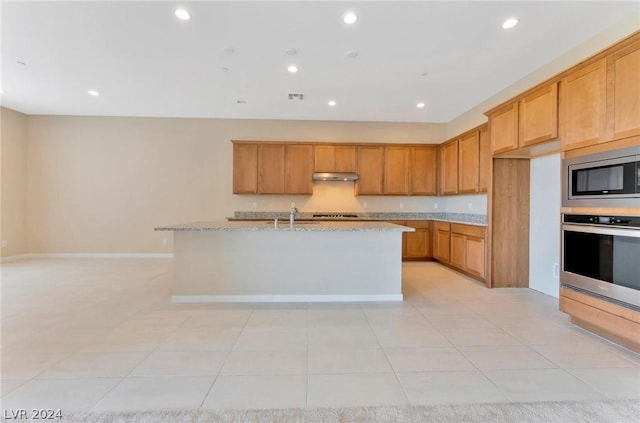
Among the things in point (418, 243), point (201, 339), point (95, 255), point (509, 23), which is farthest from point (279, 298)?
point (95, 255)

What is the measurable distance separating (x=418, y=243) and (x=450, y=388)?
13.9 ft

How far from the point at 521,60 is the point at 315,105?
309 centimetres

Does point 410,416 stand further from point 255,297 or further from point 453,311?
point 255,297

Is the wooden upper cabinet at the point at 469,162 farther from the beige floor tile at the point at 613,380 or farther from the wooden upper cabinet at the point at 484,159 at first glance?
the beige floor tile at the point at 613,380

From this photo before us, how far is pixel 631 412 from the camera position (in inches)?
63.4

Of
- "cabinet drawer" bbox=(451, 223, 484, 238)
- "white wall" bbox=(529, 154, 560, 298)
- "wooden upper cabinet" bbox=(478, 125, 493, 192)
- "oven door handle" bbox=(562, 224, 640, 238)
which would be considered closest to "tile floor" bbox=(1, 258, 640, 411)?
"white wall" bbox=(529, 154, 560, 298)

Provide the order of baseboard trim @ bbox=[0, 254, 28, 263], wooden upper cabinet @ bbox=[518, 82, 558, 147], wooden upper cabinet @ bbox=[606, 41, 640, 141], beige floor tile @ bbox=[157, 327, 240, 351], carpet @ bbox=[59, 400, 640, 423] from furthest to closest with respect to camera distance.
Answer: baseboard trim @ bbox=[0, 254, 28, 263]
wooden upper cabinet @ bbox=[518, 82, 558, 147]
beige floor tile @ bbox=[157, 327, 240, 351]
wooden upper cabinet @ bbox=[606, 41, 640, 141]
carpet @ bbox=[59, 400, 640, 423]

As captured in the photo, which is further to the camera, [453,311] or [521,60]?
[521,60]

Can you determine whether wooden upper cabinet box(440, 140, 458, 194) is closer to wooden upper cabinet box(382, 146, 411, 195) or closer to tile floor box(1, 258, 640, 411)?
wooden upper cabinet box(382, 146, 411, 195)

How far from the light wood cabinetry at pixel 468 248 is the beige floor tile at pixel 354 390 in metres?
3.08

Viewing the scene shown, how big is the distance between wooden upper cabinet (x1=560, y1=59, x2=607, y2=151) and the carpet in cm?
210

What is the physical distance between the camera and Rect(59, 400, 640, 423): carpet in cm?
154

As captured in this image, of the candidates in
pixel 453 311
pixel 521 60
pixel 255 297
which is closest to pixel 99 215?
pixel 255 297

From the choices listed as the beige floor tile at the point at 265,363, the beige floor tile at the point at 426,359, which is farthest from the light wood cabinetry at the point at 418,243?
the beige floor tile at the point at 265,363
